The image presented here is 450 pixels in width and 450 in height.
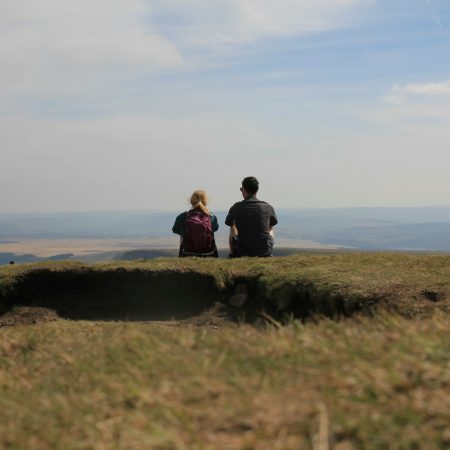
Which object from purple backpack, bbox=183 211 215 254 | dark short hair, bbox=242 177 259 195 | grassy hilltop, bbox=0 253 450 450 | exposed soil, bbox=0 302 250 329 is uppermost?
dark short hair, bbox=242 177 259 195

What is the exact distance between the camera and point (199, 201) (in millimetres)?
21734

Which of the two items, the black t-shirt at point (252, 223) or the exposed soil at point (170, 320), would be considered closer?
the exposed soil at point (170, 320)

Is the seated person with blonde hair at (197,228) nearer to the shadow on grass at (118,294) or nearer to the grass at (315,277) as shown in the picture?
the grass at (315,277)

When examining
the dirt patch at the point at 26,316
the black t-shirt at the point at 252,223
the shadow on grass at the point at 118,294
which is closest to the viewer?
the dirt patch at the point at 26,316

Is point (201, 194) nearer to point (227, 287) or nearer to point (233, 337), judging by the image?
point (227, 287)

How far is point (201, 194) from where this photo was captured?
21.8 meters

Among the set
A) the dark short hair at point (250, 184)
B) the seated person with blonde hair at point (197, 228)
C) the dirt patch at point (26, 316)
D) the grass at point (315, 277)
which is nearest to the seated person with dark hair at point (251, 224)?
the dark short hair at point (250, 184)

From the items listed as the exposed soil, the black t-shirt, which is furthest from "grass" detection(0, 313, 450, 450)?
the black t-shirt

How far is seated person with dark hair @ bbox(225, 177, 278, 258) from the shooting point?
20906mm

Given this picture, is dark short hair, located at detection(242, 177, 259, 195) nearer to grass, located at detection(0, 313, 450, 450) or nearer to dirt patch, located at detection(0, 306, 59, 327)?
dirt patch, located at detection(0, 306, 59, 327)

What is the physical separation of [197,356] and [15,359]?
13.8 ft

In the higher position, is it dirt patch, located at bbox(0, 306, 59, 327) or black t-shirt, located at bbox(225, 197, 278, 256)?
black t-shirt, located at bbox(225, 197, 278, 256)

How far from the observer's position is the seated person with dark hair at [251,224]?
20.9 meters

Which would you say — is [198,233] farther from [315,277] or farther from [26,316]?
[26,316]
